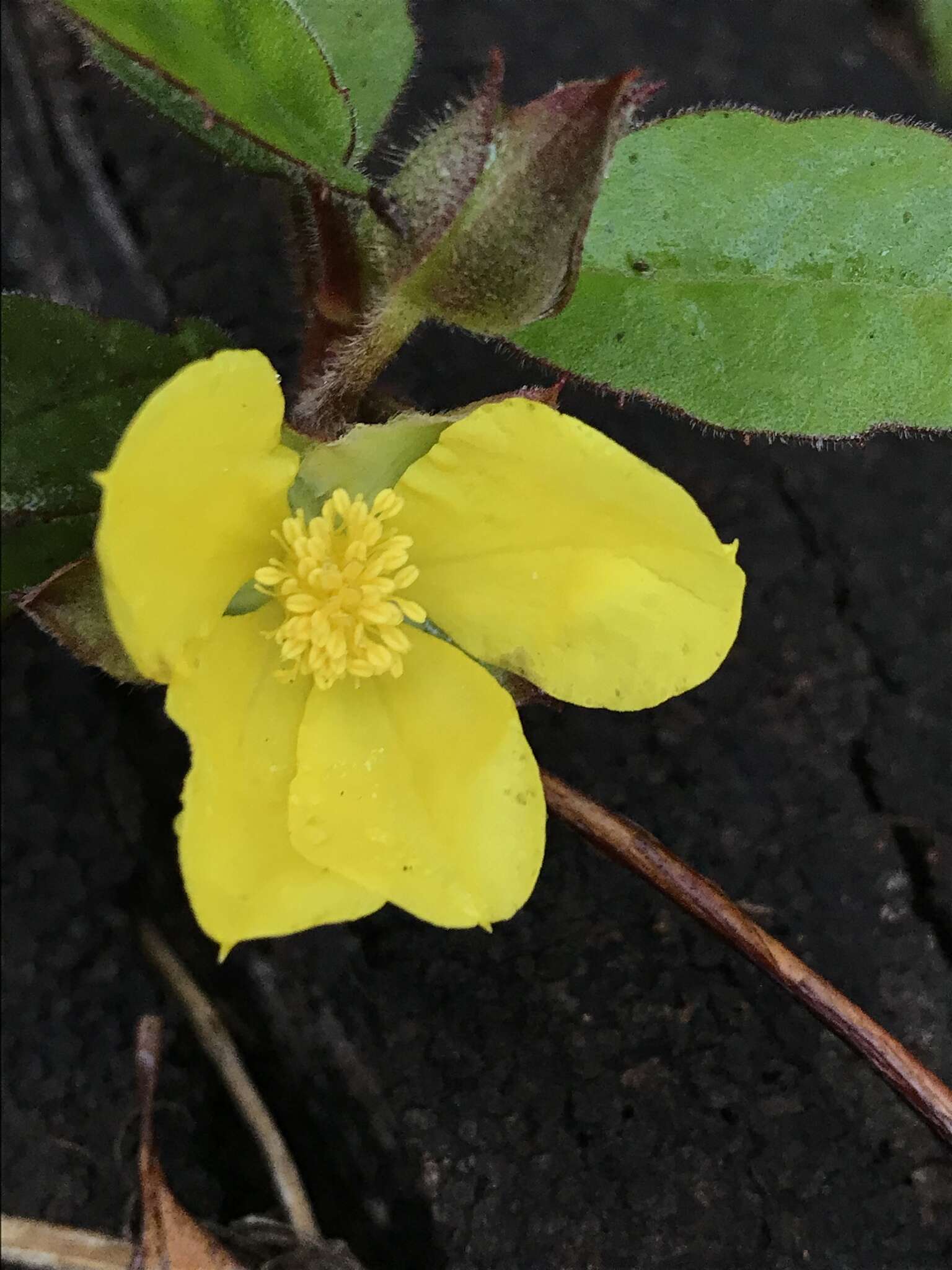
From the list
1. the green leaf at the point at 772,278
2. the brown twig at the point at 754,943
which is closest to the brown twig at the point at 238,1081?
the brown twig at the point at 754,943

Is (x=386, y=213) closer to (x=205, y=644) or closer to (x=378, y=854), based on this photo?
(x=205, y=644)

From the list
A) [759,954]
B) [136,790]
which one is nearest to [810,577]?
[759,954]

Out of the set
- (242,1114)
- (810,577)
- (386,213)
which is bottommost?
(242,1114)

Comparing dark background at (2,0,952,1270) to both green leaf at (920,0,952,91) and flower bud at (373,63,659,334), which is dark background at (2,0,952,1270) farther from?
flower bud at (373,63,659,334)

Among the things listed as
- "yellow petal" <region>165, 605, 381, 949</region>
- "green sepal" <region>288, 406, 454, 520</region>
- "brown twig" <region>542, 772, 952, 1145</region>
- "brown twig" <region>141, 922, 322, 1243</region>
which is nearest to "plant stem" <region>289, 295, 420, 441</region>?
"green sepal" <region>288, 406, 454, 520</region>

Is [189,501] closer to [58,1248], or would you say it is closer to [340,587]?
[340,587]
